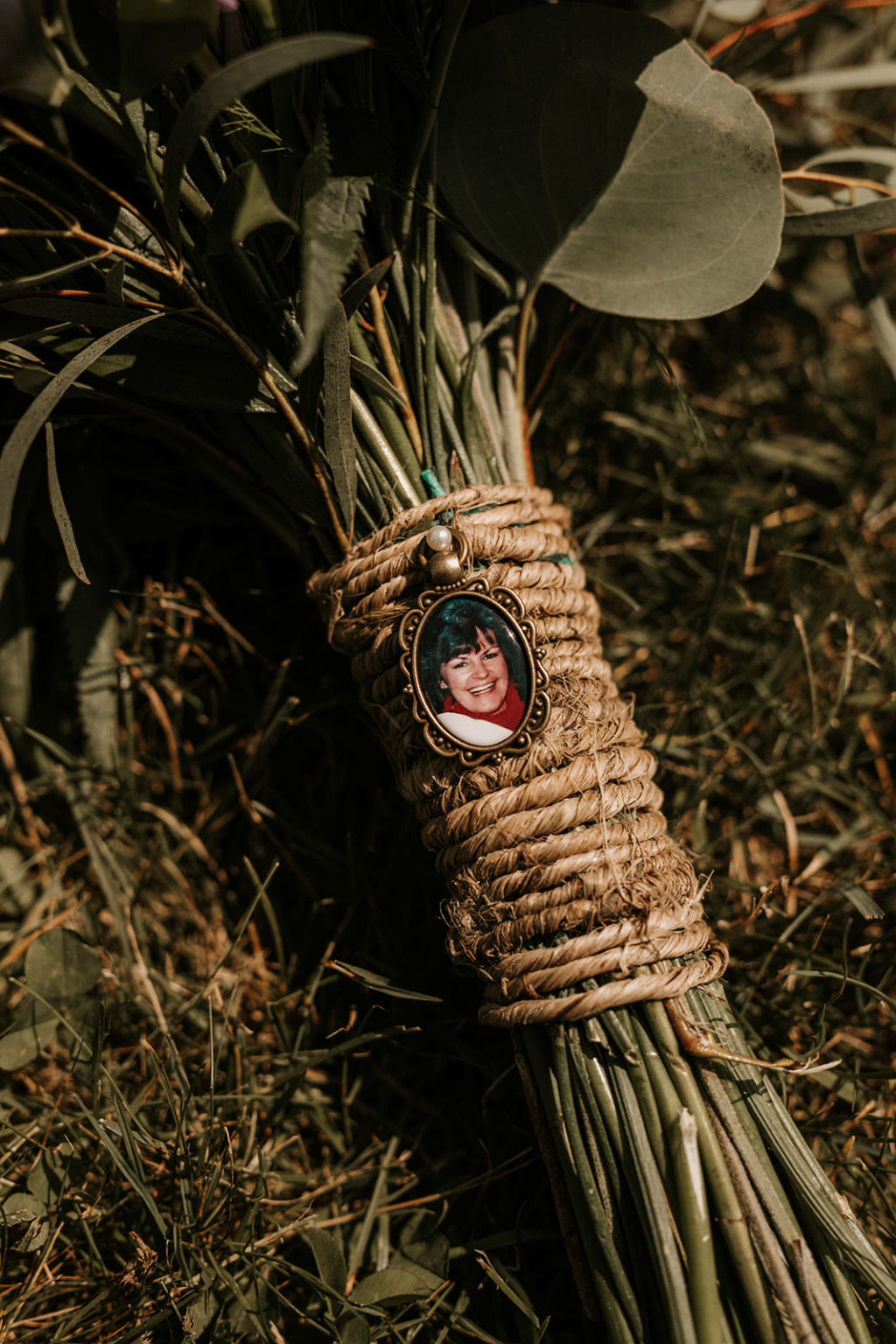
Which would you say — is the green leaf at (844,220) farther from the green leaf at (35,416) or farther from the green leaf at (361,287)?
the green leaf at (35,416)

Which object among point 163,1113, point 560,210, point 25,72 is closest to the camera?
point 25,72

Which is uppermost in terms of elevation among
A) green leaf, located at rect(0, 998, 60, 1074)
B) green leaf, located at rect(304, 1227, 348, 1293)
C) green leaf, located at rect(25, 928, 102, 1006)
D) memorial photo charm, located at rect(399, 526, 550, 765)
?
memorial photo charm, located at rect(399, 526, 550, 765)

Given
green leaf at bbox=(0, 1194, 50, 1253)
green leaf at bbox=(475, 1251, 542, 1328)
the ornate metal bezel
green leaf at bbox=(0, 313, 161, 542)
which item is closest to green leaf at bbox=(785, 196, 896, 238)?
the ornate metal bezel

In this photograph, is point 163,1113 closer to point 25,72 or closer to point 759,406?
point 25,72

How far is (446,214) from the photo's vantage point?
85 cm

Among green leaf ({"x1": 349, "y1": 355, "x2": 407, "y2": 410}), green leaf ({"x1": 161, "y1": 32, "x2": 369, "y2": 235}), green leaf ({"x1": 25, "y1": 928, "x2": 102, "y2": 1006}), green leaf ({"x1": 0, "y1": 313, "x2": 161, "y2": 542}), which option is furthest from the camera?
green leaf ({"x1": 25, "y1": 928, "x2": 102, "y2": 1006})

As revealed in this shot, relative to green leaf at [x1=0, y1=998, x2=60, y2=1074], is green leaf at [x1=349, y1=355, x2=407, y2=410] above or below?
above

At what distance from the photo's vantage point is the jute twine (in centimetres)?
72

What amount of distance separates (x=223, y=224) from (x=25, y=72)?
15 cm

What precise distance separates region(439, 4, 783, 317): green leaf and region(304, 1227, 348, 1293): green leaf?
2.96 feet

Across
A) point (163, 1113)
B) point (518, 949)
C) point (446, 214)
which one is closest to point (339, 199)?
point (446, 214)

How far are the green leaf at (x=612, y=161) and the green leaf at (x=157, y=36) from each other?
28 centimetres

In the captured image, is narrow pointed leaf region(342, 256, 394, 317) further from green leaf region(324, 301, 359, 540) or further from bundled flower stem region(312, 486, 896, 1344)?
bundled flower stem region(312, 486, 896, 1344)

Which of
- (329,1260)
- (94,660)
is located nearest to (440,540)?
(94,660)
